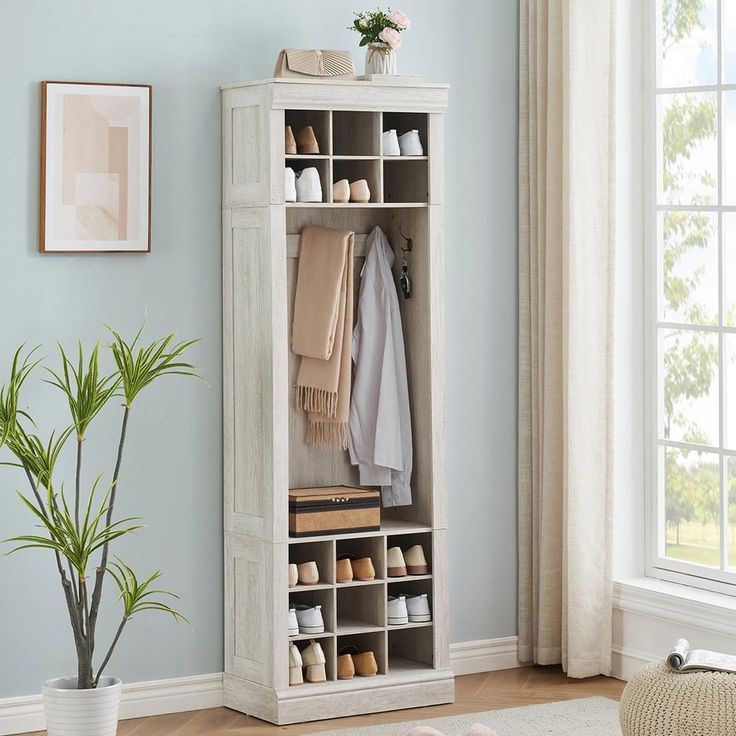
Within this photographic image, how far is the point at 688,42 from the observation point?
461cm

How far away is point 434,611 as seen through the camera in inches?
177

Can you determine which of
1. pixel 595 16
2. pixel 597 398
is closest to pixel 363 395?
pixel 597 398

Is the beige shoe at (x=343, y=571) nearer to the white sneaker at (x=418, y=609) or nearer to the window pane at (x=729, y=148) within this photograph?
the white sneaker at (x=418, y=609)

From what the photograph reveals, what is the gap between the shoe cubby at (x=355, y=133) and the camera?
4379 mm

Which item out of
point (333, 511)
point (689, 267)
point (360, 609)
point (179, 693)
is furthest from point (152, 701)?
point (689, 267)

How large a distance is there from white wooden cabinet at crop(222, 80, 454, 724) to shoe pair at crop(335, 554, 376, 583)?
0.14ft

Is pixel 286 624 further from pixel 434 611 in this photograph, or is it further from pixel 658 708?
pixel 658 708

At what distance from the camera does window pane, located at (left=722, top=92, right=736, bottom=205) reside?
444 cm

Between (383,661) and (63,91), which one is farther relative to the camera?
(383,661)

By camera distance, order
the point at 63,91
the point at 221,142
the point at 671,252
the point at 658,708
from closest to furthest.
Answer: the point at 658,708, the point at 63,91, the point at 221,142, the point at 671,252

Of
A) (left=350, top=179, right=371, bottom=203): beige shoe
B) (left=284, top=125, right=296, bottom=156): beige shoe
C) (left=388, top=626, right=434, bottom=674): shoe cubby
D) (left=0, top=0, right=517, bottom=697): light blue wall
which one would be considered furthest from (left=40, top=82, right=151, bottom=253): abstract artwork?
(left=388, top=626, right=434, bottom=674): shoe cubby

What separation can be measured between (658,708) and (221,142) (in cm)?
237

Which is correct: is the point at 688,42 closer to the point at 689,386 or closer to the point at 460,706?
the point at 689,386

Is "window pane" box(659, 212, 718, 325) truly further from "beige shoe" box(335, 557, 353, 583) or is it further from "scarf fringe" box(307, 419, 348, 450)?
"beige shoe" box(335, 557, 353, 583)
